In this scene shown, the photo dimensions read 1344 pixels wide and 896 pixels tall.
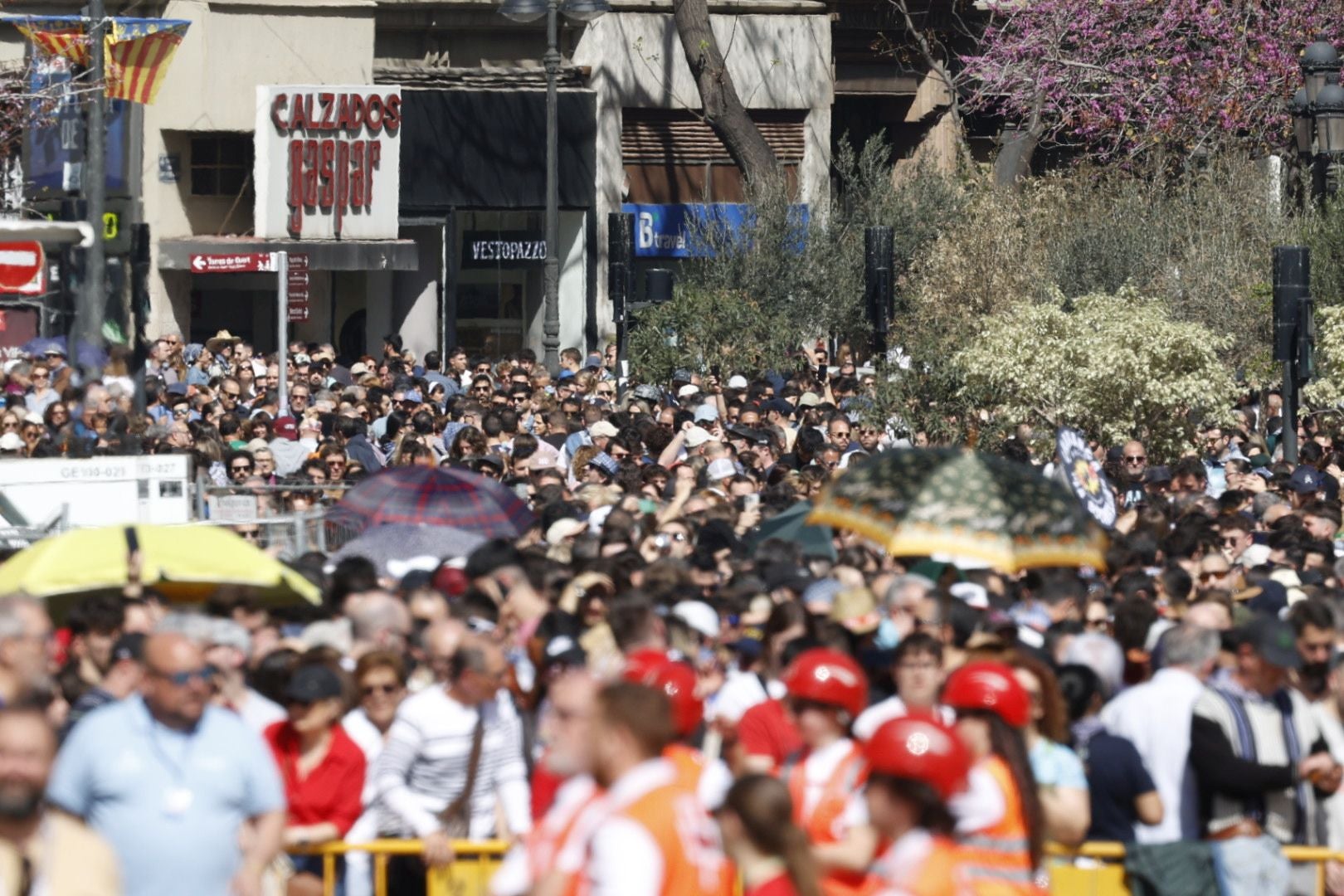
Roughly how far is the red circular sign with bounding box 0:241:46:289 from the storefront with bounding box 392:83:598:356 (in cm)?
1812

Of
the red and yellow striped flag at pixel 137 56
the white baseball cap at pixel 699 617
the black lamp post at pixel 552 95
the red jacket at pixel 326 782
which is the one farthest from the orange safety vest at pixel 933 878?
the black lamp post at pixel 552 95

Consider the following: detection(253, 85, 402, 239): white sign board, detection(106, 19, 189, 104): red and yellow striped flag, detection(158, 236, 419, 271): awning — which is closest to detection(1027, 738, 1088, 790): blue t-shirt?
detection(106, 19, 189, 104): red and yellow striped flag

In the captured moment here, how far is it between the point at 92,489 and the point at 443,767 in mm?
8800

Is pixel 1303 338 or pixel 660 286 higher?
pixel 660 286

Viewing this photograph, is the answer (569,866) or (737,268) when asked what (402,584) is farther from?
(737,268)

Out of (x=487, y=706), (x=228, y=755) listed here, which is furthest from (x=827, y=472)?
(x=228, y=755)

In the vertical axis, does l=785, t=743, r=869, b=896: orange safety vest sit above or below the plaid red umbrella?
below

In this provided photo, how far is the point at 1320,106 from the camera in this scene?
2042 cm

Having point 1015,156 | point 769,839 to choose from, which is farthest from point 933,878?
point 1015,156

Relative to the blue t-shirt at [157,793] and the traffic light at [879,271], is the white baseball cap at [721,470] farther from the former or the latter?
the traffic light at [879,271]

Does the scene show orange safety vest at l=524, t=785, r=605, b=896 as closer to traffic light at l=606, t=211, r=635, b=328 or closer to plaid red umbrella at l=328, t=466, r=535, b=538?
plaid red umbrella at l=328, t=466, r=535, b=538

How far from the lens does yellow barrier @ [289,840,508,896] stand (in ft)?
26.5

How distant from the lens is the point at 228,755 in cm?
709

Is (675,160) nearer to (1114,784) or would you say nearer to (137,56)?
(137,56)
